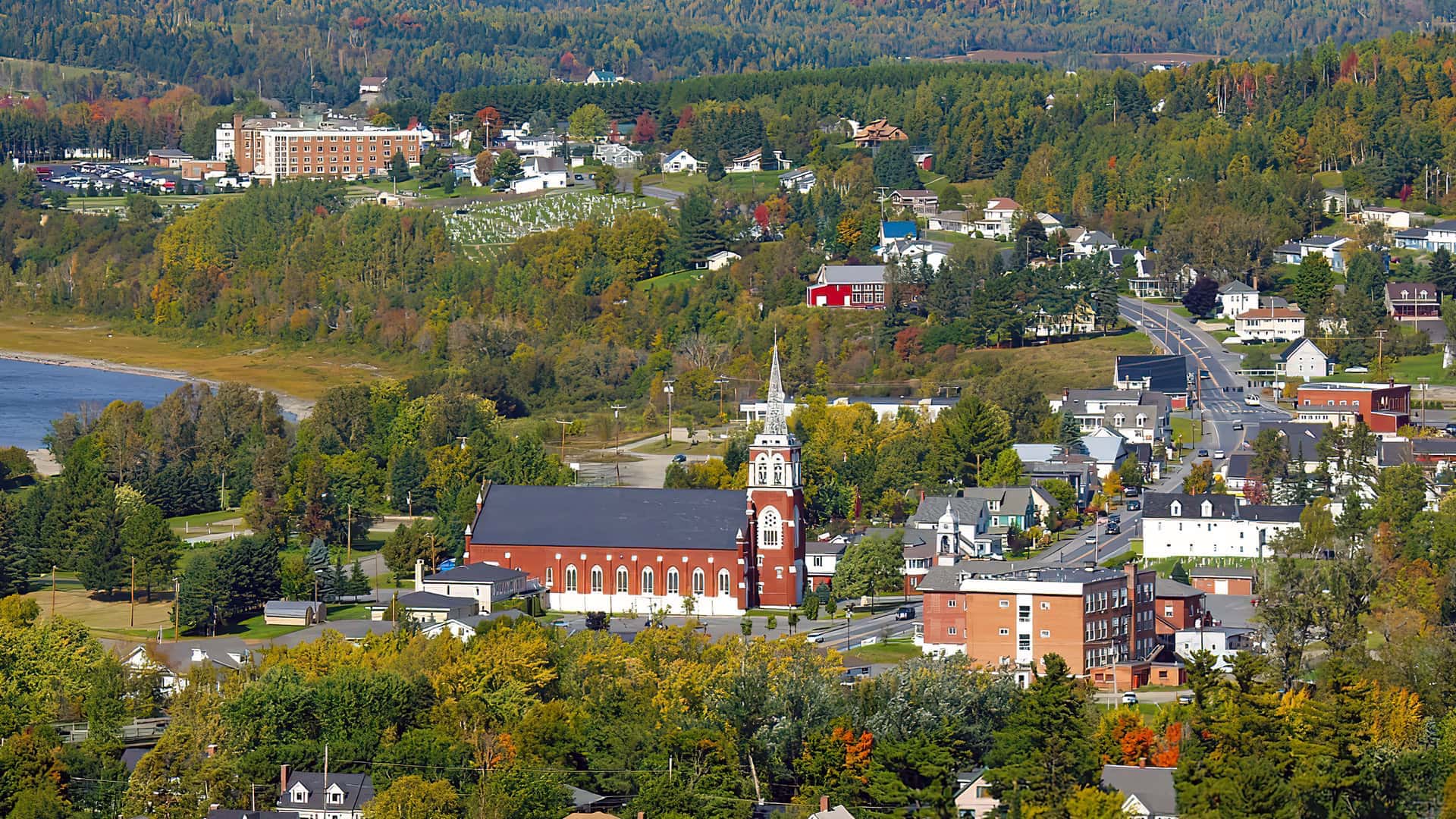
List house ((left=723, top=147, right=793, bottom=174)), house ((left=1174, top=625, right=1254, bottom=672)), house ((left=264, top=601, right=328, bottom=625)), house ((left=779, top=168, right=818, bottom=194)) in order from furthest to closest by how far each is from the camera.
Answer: house ((left=723, top=147, right=793, bottom=174)) → house ((left=779, top=168, right=818, bottom=194)) → house ((left=264, top=601, right=328, bottom=625)) → house ((left=1174, top=625, right=1254, bottom=672))

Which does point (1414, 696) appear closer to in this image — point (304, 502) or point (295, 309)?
point (304, 502)

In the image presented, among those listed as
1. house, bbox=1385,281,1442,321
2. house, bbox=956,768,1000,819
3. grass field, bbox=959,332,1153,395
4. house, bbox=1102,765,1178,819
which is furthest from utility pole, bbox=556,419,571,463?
house, bbox=1102,765,1178,819

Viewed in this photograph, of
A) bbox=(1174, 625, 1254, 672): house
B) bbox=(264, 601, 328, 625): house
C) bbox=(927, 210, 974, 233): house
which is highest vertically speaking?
bbox=(927, 210, 974, 233): house

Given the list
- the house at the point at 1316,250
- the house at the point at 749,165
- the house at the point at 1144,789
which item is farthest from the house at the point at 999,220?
the house at the point at 1144,789

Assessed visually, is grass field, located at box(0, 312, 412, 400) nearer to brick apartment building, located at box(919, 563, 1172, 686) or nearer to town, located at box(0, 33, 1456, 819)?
town, located at box(0, 33, 1456, 819)

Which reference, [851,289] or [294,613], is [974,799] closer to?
[294,613]

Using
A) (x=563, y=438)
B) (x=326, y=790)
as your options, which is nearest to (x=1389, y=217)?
(x=563, y=438)

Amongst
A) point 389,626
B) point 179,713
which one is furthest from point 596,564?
point 179,713
